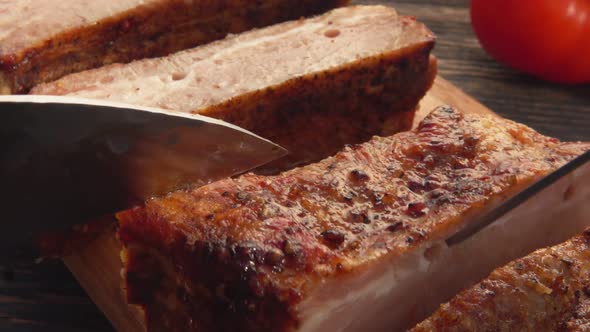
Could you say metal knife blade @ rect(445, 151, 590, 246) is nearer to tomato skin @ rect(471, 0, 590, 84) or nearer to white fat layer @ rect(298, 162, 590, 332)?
white fat layer @ rect(298, 162, 590, 332)

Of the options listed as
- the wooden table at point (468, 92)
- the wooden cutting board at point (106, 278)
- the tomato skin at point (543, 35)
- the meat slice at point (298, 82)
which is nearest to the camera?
the wooden cutting board at point (106, 278)

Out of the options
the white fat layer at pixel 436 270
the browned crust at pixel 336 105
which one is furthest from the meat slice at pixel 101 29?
the white fat layer at pixel 436 270

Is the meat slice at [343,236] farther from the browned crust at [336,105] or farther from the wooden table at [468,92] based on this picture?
the browned crust at [336,105]

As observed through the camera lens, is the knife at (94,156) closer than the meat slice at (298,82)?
Yes

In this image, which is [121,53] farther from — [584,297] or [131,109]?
[584,297]

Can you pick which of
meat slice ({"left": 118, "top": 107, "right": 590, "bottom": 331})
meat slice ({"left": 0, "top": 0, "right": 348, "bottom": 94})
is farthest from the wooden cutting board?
meat slice ({"left": 0, "top": 0, "right": 348, "bottom": 94})

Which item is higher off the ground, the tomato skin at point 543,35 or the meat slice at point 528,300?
the meat slice at point 528,300

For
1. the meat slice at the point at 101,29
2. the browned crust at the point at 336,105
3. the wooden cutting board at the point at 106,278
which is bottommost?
the wooden cutting board at the point at 106,278
